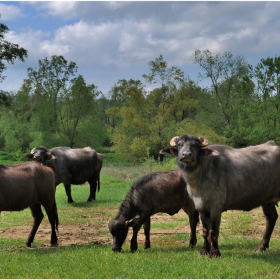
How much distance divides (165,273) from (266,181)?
3.37m

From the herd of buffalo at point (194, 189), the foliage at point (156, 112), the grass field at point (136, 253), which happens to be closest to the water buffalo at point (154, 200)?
the herd of buffalo at point (194, 189)

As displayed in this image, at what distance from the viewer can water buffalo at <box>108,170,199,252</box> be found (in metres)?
11.1

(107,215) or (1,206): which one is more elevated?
(1,206)

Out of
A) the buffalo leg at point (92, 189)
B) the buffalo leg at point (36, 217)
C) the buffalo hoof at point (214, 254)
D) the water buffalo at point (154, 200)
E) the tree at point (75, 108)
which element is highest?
the tree at point (75, 108)

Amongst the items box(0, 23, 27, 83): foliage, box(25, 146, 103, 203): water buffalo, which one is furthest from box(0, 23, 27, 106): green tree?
box(25, 146, 103, 203): water buffalo

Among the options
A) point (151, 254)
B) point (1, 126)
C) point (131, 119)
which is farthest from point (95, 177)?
point (1, 126)

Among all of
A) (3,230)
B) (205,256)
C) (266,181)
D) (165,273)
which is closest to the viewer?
(165,273)

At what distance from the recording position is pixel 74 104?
64.1m

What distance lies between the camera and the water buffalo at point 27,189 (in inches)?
A: 446

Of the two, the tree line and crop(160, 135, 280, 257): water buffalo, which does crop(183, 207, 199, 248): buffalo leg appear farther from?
the tree line

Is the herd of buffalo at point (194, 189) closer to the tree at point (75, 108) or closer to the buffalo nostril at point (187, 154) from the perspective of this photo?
the buffalo nostril at point (187, 154)

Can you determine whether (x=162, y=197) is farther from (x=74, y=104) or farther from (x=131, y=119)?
(x=74, y=104)

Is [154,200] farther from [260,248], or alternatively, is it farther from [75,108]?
[75,108]

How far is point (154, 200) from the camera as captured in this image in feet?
37.1
